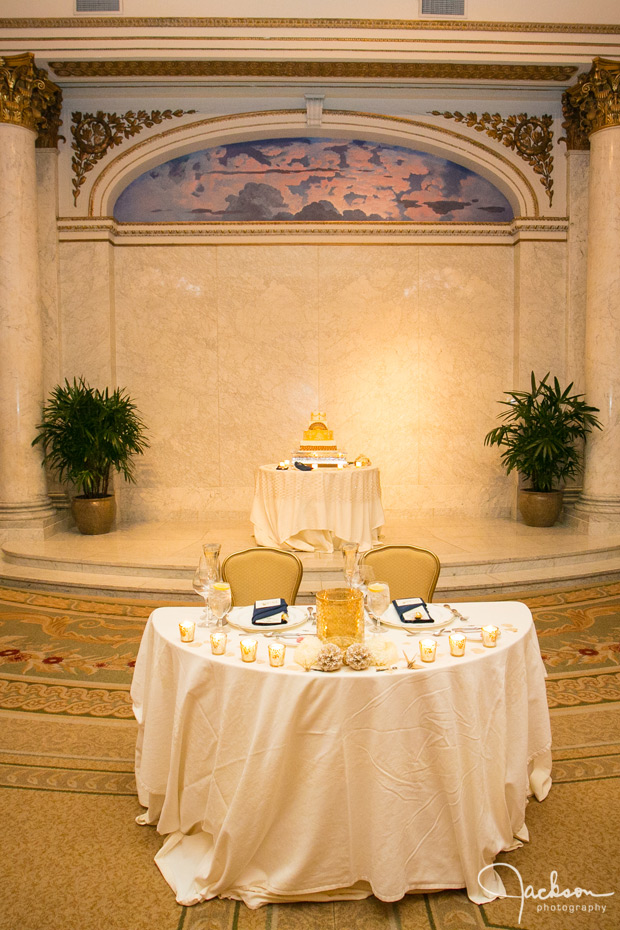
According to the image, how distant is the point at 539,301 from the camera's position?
8258 mm

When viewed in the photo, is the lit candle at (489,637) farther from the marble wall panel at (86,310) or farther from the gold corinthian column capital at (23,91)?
the gold corinthian column capital at (23,91)

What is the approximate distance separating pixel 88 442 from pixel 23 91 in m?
3.96

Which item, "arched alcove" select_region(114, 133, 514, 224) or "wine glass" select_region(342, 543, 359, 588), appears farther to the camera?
"arched alcove" select_region(114, 133, 514, 224)

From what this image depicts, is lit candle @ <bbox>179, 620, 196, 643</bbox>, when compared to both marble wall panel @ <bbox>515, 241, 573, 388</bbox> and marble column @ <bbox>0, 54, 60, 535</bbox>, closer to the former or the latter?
marble column @ <bbox>0, 54, 60, 535</bbox>

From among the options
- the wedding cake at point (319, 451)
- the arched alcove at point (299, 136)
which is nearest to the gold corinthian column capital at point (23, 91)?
the arched alcove at point (299, 136)

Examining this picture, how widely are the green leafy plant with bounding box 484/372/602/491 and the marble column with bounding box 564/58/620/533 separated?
22 cm

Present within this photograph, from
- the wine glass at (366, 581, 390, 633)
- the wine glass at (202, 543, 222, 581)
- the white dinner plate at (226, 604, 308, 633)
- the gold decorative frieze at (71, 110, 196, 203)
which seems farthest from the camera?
the gold decorative frieze at (71, 110, 196, 203)

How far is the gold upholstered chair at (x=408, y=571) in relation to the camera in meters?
3.34

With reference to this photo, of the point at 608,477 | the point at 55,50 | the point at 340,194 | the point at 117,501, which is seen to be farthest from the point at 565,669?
the point at 55,50

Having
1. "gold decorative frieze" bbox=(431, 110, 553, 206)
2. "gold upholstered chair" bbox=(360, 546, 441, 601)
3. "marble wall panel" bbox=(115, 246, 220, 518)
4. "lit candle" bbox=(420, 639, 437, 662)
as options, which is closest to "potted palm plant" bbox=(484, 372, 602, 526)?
"gold decorative frieze" bbox=(431, 110, 553, 206)

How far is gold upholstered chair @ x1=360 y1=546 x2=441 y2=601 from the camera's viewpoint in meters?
3.34

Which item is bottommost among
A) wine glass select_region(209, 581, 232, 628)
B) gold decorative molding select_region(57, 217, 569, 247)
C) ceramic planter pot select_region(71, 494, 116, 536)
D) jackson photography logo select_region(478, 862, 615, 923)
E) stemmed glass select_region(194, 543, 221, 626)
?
jackson photography logo select_region(478, 862, 615, 923)

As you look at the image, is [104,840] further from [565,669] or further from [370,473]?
[370,473]

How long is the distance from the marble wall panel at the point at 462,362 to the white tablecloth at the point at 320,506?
7.99 ft
